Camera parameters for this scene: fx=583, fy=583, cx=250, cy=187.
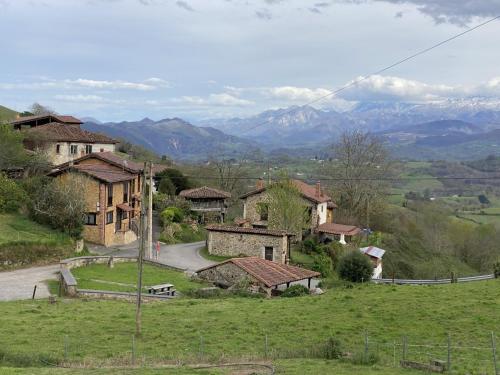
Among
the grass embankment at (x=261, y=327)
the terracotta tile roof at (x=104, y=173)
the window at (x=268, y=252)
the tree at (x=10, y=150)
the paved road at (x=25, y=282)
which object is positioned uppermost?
the tree at (x=10, y=150)

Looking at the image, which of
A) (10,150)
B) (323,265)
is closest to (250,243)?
(323,265)

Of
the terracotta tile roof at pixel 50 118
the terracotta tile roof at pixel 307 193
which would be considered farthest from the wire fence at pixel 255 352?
the terracotta tile roof at pixel 50 118

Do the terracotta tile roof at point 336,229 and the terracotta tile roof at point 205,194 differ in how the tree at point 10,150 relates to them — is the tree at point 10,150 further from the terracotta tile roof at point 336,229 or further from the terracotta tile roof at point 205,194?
the terracotta tile roof at point 336,229

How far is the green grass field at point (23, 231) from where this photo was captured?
39.2m

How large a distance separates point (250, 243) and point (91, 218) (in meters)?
13.4

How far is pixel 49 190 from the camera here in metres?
44.4

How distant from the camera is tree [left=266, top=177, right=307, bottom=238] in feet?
185

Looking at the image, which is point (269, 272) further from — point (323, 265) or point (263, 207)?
point (263, 207)

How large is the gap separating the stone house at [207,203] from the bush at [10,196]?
71.0ft

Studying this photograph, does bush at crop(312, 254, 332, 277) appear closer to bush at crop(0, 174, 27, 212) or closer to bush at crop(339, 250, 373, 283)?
bush at crop(339, 250, 373, 283)

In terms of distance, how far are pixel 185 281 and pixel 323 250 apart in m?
20.9

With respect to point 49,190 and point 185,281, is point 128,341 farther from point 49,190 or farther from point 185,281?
point 49,190

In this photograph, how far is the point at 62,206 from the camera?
43.7 metres

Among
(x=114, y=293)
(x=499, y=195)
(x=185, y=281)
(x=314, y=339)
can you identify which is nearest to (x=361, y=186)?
(x=185, y=281)
